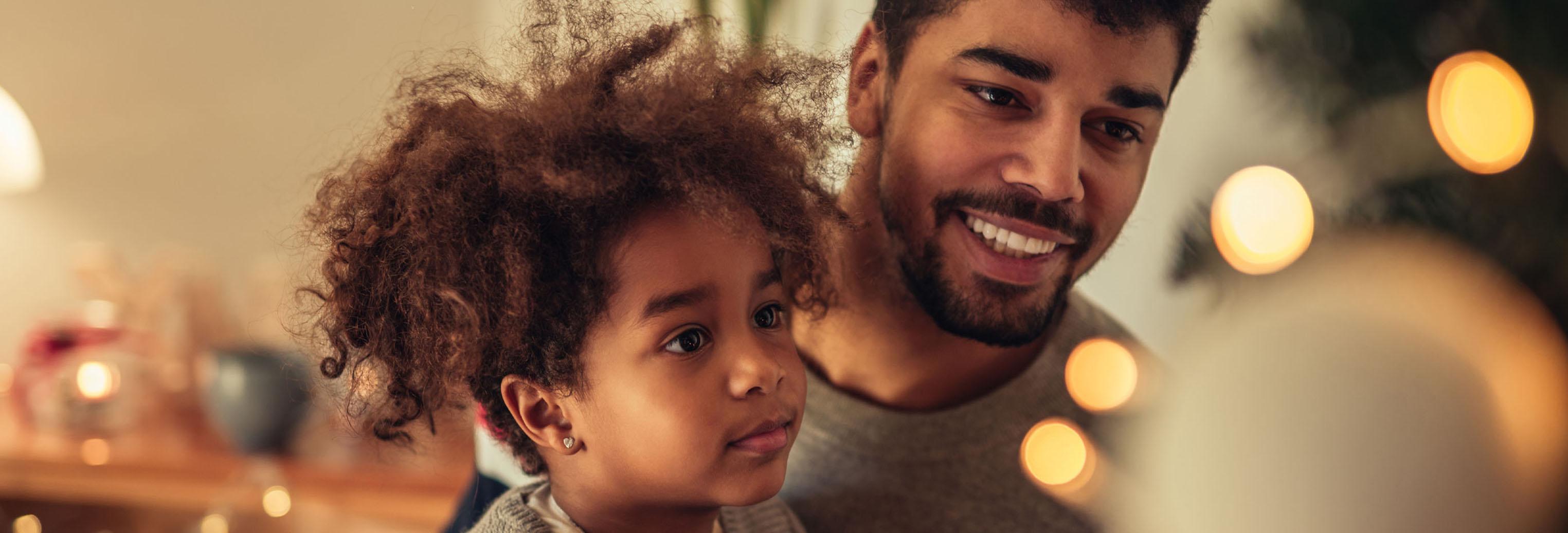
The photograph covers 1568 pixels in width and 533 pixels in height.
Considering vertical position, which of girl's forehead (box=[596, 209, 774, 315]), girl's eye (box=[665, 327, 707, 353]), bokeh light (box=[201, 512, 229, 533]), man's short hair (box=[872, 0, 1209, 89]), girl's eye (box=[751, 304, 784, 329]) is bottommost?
bokeh light (box=[201, 512, 229, 533])

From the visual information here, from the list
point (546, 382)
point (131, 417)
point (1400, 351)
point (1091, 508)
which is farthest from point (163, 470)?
point (1400, 351)

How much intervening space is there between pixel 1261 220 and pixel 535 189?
460mm

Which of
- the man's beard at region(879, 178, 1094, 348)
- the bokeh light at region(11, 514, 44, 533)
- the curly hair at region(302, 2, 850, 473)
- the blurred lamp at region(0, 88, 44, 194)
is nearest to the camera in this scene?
the curly hair at region(302, 2, 850, 473)

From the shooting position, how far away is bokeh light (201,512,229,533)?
1.75 m

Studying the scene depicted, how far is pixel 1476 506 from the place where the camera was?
26.4 inches

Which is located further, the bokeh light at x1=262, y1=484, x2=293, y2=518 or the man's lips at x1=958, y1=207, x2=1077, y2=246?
the bokeh light at x1=262, y1=484, x2=293, y2=518

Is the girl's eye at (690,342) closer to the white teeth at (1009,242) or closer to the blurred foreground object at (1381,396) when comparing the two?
the white teeth at (1009,242)

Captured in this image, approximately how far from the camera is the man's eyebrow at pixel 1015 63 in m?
0.70

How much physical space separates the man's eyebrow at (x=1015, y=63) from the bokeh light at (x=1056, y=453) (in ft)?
0.81

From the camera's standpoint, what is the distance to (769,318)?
2.33 ft

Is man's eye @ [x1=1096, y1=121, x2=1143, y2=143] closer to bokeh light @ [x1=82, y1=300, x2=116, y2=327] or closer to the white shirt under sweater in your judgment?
the white shirt under sweater

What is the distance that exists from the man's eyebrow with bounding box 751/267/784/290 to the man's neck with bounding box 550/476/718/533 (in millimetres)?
146

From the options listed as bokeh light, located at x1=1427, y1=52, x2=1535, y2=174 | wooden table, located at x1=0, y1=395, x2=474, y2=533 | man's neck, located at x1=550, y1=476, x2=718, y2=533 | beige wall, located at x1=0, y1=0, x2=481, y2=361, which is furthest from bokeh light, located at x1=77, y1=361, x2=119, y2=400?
bokeh light, located at x1=1427, y1=52, x2=1535, y2=174

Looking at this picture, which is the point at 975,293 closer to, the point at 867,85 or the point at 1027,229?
the point at 1027,229
